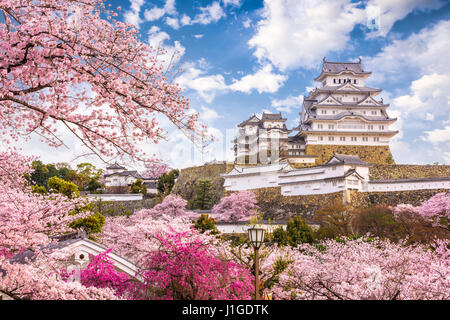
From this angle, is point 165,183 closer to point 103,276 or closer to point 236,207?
point 236,207

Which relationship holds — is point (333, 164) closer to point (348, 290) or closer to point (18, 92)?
point (348, 290)

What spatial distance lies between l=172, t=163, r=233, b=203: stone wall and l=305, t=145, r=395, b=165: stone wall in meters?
8.95

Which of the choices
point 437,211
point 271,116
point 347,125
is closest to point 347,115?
point 347,125

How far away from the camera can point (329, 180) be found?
2653 cm

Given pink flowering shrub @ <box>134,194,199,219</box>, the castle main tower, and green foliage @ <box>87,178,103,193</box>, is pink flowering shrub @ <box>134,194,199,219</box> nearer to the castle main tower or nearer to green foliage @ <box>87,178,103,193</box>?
the castle main tower

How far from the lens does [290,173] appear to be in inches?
1158

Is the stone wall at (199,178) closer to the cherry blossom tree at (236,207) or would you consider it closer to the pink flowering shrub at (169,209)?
the pink flowering shrub at (169,209)

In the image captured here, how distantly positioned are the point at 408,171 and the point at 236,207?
51.1ft

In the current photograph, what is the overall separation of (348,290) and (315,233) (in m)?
12.8

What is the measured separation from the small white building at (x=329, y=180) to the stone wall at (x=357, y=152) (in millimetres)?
7180

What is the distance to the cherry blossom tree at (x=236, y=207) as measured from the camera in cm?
2816

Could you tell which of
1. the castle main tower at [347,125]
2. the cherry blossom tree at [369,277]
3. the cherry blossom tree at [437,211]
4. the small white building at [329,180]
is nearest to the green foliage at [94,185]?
the small white building at [329,180]

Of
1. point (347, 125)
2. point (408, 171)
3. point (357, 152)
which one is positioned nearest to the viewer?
point (408, 171)

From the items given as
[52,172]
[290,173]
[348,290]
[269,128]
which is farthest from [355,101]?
[52,172]
